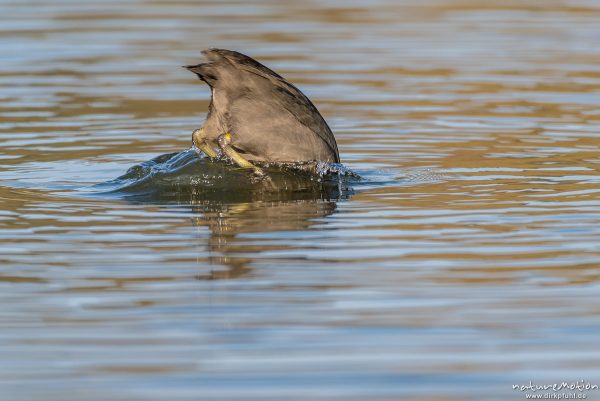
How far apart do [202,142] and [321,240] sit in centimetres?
193

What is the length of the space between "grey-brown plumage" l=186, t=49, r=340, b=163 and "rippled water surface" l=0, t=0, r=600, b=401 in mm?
265

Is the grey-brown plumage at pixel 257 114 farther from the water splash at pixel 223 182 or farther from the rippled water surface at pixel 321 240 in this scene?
the rippled water surface at pixel 321 240

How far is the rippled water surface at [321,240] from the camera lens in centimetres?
465

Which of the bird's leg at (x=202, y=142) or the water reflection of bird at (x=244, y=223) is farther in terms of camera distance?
the bird's leg at (x=202, y=142)

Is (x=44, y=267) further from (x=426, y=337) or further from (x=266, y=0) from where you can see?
(x=266, y=0)

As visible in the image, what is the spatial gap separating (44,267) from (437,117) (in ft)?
19.9

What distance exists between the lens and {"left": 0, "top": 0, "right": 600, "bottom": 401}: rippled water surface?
4.65 metres

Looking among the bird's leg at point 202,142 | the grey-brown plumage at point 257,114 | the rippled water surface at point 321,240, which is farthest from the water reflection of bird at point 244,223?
the bird's leg at point 202,142

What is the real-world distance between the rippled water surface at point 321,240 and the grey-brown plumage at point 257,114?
265 millimetres

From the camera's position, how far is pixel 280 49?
612 inches

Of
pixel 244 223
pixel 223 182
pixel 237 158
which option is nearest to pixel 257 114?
pixel 237 158

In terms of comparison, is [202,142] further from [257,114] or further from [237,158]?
[257,114]

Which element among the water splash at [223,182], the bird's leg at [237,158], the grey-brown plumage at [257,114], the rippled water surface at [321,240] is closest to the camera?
the rippled water surface at [321,240]

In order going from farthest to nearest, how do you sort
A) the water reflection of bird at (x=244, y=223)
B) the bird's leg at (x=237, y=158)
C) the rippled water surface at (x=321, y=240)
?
the bird's leg at (x=237, y=158), the water reflection of bird at (x=244, y=223), the rippled water surface at (x=321, y=240)
